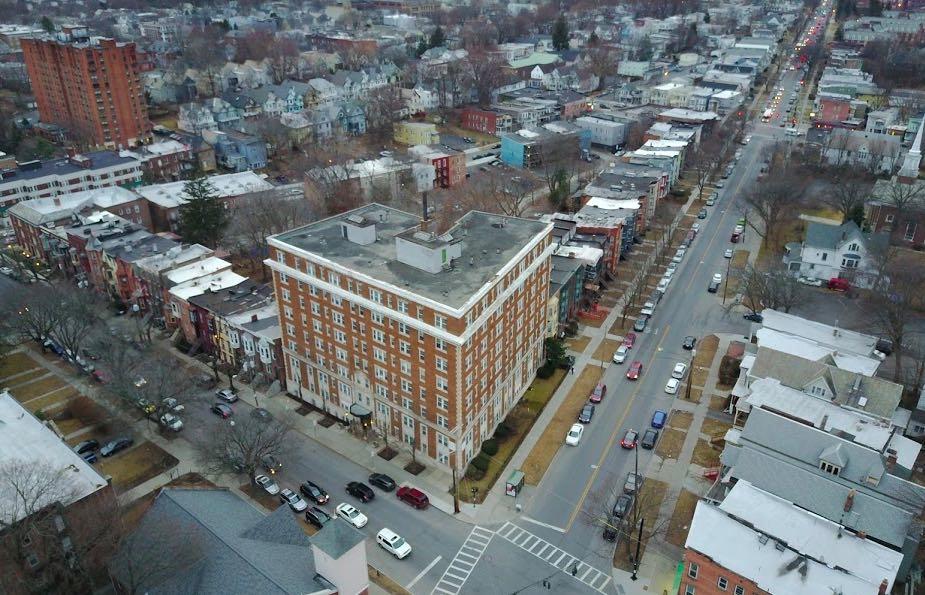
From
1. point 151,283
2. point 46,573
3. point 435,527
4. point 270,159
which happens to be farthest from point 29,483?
point 270,159

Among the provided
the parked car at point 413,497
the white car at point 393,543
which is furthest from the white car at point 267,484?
the white car at point 393,543

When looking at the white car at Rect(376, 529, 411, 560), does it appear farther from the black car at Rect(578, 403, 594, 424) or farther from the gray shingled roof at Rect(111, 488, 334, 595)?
the black car at Rect(578, 403, 594, 424)

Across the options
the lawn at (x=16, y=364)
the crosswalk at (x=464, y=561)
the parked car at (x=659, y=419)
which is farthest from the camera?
the lawn at (x=16, y=364)

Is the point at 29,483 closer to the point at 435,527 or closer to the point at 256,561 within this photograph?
the point at 256,561

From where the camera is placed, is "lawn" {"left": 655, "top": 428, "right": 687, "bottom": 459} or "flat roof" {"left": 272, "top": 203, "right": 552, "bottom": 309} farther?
"lawn" {"left": 655, "top": 428, "right": 687, "bottom": 459}

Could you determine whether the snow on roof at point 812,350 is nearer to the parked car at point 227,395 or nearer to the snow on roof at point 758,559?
the snow on roof at point 758,559

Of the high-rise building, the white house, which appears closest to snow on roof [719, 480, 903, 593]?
the white house
